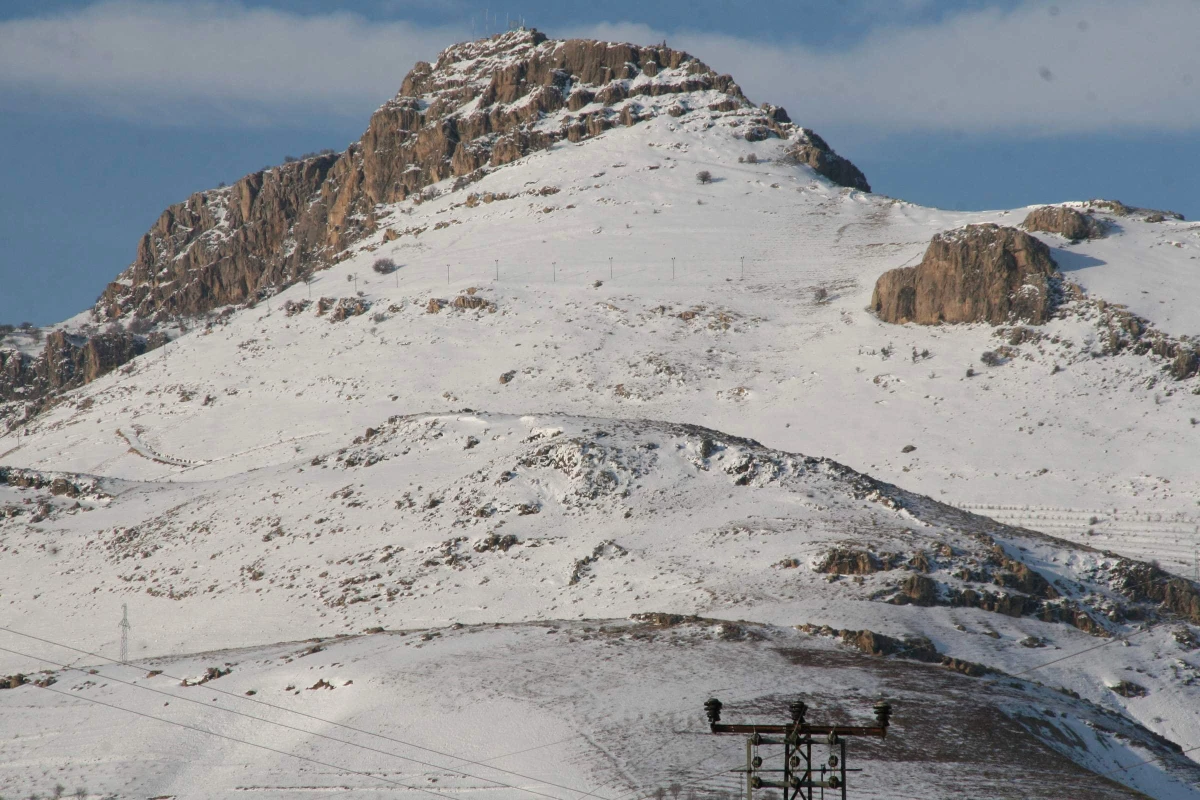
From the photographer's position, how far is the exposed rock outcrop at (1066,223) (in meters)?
109

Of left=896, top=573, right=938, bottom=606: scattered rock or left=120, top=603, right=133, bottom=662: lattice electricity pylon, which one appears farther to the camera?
left=120, top=603, right=133, bottom=662: lattice electricity pylon

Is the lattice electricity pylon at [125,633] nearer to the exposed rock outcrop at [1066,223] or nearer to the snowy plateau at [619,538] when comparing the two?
the snowy plateau at [619,538]

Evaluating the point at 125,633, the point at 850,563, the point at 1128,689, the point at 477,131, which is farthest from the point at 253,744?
the point at 477,131

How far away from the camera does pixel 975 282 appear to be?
4011 inches

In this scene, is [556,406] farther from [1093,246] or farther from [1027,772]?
[1027,772]

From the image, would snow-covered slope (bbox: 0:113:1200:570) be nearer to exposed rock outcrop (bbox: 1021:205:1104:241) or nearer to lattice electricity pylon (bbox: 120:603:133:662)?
exposed rock outcrop (bbox: 1021:205:1104:241)

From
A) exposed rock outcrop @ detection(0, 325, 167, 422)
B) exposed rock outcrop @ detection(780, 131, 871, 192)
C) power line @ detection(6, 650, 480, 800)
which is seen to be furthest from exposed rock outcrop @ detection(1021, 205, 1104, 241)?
exposed rock outcrop @ detection(0, 325, 167, 422)

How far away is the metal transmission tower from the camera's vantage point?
54231 millimetres

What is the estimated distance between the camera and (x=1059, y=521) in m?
72.4

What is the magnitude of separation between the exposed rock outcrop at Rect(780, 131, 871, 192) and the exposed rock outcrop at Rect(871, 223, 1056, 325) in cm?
5760

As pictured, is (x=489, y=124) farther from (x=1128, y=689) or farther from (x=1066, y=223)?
(x=1128, y=689)

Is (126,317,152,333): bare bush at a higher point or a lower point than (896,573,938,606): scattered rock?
higher

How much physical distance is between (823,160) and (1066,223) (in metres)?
55.9

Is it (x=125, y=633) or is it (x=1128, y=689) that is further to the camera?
(x=125, y=633)
